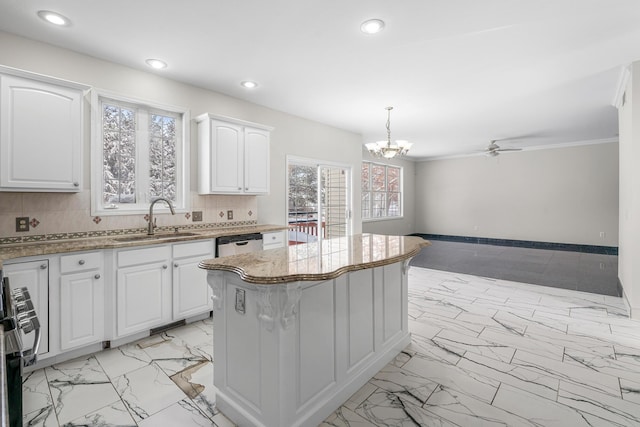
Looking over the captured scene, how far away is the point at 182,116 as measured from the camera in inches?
148

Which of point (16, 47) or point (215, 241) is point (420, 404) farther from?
point (16, 47)

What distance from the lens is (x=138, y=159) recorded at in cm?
342

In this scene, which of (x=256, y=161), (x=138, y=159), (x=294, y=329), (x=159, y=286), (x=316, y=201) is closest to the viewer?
(x=294, y=329)

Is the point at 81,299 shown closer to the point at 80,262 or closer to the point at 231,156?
the point at 80,262

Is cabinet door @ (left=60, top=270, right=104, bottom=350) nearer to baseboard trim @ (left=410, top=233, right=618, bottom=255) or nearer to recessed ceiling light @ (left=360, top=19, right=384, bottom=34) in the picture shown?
recessed ceiling light @ (left=360, top=19, right=384, bottom=34)

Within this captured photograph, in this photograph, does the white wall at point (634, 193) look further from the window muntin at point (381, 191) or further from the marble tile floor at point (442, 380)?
the window muntin at point (381, 191)

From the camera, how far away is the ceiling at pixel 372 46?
2.37 m

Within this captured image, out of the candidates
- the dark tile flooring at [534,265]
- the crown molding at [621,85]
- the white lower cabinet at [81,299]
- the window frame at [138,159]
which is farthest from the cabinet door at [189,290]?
the crown molding at [621,85]

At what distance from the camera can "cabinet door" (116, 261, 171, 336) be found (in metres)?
2.71

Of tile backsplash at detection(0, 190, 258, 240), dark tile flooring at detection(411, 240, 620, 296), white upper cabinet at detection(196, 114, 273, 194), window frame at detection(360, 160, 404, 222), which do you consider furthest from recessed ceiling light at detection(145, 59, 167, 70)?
window frame at detection(360, 160, 404, 222)

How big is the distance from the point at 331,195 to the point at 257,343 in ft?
14.8

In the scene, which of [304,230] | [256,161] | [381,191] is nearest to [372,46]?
[256,161]

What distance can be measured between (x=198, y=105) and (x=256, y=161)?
0.96m

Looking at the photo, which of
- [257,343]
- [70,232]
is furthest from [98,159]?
[257,343]
